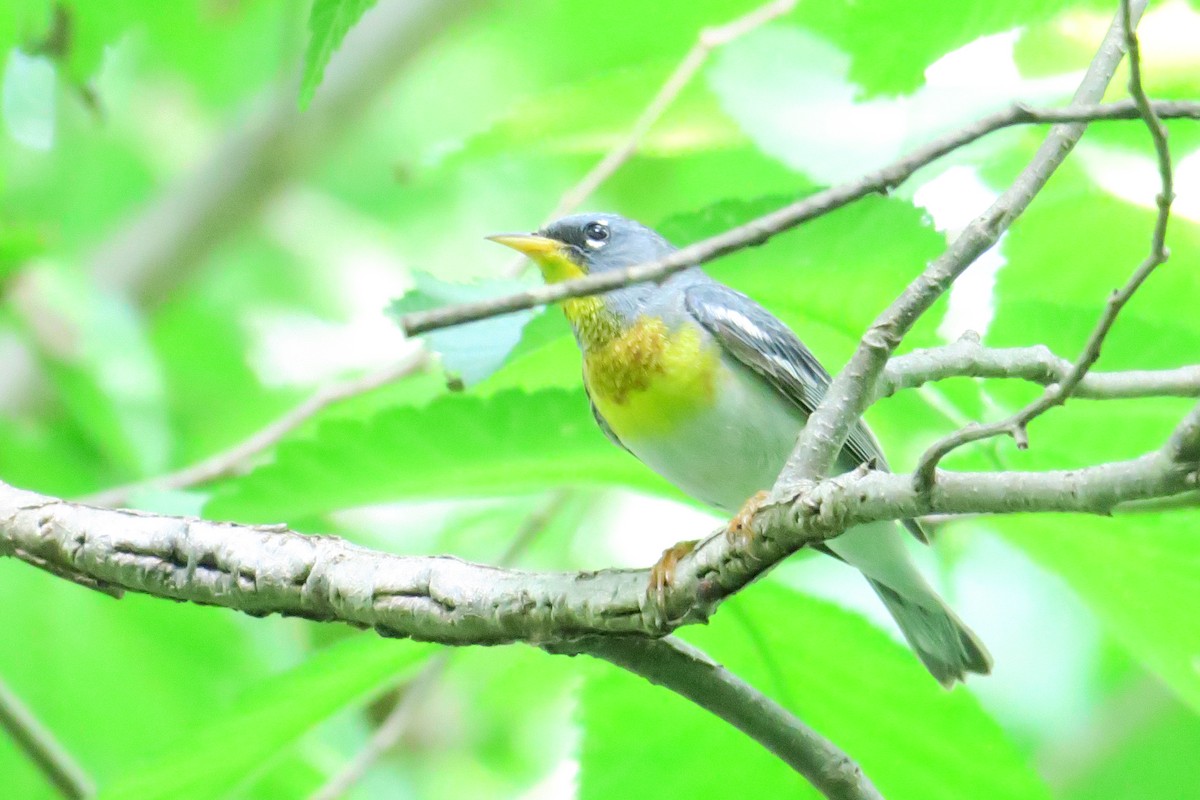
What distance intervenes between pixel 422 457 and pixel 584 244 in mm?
1518

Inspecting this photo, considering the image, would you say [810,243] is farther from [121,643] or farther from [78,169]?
[78,169]

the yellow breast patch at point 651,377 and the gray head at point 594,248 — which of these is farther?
the gray head at point 594,248

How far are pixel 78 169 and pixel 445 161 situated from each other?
4.04 meters

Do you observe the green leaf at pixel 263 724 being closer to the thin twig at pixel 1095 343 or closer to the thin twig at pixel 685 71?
the thin twig at pixel 1095 343

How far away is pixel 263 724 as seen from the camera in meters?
2.65

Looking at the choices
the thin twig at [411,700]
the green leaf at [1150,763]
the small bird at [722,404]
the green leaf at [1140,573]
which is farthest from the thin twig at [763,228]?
the green leaf at [1150,763]

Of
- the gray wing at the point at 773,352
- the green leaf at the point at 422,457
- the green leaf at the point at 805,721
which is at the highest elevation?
the gray wing at the point at 773,352

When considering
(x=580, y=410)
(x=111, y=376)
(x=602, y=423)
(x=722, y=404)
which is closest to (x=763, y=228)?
(x=580, y=410)

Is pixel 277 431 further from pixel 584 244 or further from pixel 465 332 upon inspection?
pixel 465 332

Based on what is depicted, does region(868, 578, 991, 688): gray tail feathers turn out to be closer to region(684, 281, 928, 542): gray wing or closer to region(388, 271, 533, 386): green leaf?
region(684, 281, 928, 542): gray wing

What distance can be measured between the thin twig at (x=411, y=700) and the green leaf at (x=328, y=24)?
1.91 meters

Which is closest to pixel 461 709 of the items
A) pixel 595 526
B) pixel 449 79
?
pixel 595 526

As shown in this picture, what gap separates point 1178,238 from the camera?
286 centimetres

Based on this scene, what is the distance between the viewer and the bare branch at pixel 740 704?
222 centimetres
